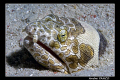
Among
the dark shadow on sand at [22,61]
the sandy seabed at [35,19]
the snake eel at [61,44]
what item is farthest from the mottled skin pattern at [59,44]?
the dark shadow on sand at [22,61]

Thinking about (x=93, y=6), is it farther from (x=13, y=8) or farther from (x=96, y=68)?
(x=13, y=8)

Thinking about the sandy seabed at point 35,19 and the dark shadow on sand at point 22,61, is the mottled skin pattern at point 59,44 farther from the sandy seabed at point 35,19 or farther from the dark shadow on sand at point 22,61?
the dark shadow on sand at point 22,61

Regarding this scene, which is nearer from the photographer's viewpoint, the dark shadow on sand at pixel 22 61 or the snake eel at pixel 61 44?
the snake eel at pixel 61 44

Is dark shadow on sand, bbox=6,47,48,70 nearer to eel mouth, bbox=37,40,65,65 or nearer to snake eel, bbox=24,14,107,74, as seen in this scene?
snake eel, bbox=24,14,107,74

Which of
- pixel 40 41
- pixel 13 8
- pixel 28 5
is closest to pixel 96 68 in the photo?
pixel 40 41

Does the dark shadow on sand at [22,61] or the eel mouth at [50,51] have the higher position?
the eel mouth at [50,51]

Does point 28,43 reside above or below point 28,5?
below

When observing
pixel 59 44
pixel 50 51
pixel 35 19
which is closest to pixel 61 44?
pixel 59 44
